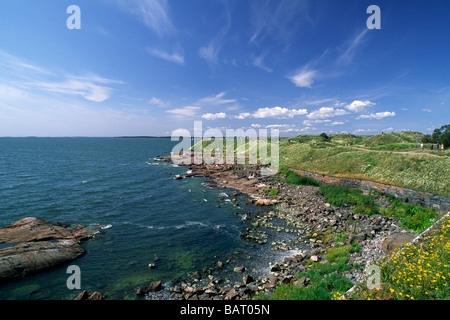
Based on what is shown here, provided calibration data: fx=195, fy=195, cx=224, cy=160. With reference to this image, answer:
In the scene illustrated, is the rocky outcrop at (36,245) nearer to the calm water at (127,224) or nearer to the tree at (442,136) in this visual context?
the calm water at (127,224)

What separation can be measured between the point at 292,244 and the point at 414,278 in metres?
10.8

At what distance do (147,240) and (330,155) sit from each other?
35158 millimetres

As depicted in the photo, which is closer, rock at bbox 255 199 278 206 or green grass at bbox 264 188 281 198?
rock at bbox 255 199 278 206

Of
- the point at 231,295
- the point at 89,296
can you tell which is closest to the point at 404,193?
the point at 231,295

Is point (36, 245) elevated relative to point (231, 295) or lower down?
elevated

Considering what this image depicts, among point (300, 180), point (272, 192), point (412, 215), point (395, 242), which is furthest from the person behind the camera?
point (300, 180)

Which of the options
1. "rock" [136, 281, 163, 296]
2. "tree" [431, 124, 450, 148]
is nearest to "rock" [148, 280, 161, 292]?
"rock" [136, 281, 163, 296]

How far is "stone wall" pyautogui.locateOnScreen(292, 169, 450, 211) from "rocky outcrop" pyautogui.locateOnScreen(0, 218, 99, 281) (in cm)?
3251

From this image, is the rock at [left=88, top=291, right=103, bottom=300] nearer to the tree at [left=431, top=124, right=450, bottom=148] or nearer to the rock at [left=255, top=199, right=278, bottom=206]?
the rock at [left=255, top=199, right=278, bottom=206]

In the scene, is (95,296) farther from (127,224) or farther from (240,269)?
(127,224)

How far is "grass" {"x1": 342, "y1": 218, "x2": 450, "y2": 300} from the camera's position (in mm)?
6371

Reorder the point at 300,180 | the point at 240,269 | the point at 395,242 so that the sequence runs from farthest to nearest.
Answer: the point at 300,180
the point at 240,269
the point at 395,242

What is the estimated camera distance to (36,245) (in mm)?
15812

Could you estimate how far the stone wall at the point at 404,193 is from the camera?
61.9 ft
